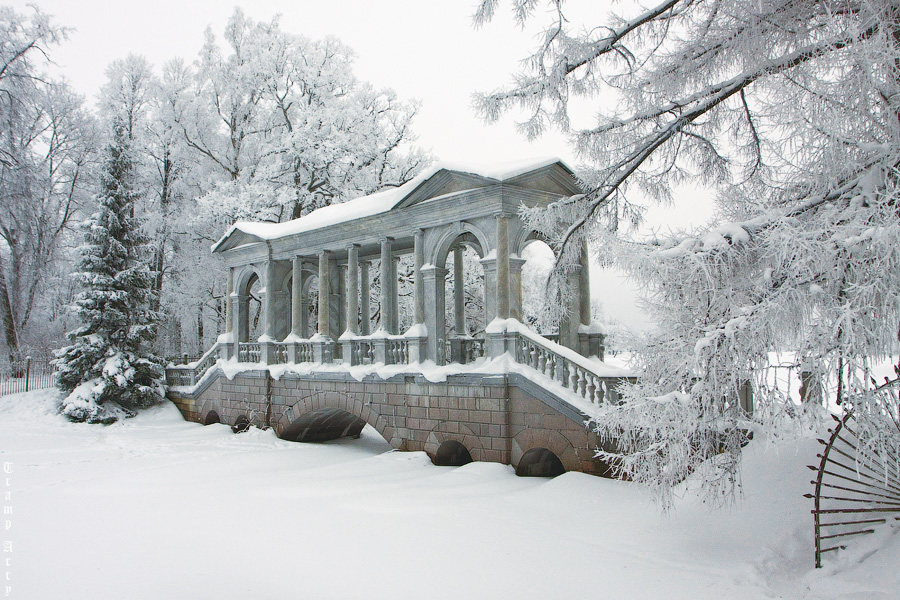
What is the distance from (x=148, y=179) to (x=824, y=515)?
84.5 feet

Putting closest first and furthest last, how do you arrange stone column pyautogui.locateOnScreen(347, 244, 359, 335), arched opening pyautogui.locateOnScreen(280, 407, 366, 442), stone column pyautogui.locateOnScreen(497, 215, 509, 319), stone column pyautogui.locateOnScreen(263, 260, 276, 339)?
stone column pyautogui.locateOnScreen(497, 215, 509, 319)
stone column pyautogui.locateOnScreen(347, 244, 359, 335)
arched opening pyautogui.locateOnScreen(280, 407, 366, 442)
stone column pyautogui.locateOnScreen(263, 260, 276, 339)

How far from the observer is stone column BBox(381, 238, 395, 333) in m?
14.0

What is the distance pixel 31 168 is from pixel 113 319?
6622mm

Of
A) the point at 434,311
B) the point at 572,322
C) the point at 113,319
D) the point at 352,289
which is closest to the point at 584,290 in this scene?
the point at 572,322

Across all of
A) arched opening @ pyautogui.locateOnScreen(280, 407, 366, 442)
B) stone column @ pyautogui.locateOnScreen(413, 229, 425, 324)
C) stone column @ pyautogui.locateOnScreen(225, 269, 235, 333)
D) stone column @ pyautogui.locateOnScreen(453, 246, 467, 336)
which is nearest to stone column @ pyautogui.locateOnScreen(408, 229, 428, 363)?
stone column @ pyautogui.locateOnScreen(413, 229, 425, 324)

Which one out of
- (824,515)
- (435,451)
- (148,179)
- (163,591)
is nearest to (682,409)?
(824,515)

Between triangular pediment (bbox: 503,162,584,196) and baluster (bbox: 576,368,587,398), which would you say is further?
triangular pediment (bbox: 503,162,584,196)

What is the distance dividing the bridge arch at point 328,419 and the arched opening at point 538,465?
9.37 feet

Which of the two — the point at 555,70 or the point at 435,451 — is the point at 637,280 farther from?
the point at 435,451

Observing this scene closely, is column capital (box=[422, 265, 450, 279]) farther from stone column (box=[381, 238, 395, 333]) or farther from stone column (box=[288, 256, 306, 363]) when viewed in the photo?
stone column (box=[288, 256, 306, 363])

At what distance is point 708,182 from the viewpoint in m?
7.74

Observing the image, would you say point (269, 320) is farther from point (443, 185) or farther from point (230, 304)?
point (443, 185)

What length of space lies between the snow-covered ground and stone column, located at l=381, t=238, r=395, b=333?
13.1 feet

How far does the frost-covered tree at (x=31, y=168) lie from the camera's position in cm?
1998
